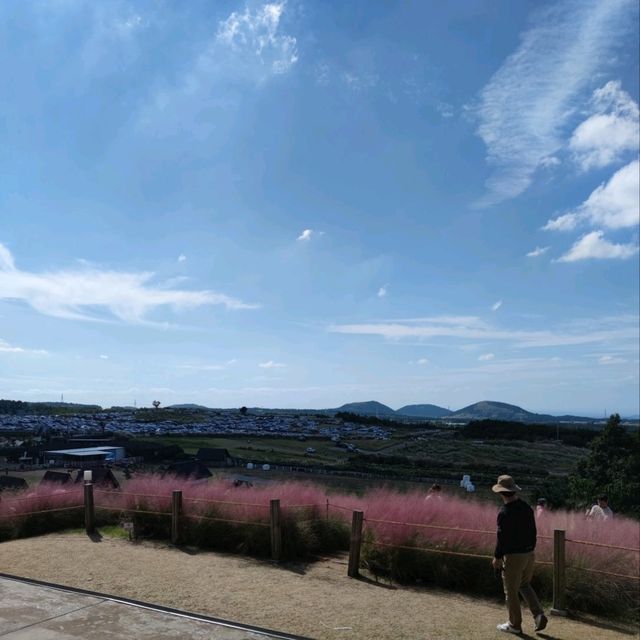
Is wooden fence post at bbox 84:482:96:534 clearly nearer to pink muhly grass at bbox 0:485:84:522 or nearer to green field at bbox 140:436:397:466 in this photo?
pink muhly grass at bbox 0:485:84:522

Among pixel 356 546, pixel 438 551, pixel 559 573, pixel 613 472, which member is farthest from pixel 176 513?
pixel 613 472

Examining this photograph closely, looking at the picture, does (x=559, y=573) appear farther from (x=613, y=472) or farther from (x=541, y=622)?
(x=613, y=472)

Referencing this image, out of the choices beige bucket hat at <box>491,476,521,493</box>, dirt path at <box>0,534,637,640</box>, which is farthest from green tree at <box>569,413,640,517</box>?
beige bucket hat at <box>491,476,521,493</box>

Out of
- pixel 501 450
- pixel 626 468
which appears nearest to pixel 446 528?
pixel 626 468

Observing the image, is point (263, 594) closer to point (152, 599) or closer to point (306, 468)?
point (152, 599)

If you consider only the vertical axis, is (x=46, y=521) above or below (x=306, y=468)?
above

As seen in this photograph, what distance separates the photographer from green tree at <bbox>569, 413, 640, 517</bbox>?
75.5ft

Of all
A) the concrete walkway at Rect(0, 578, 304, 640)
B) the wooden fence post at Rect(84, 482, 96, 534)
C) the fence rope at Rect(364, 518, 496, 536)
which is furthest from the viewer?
the wooden fence post at Rect(84, 482, 96, 534)

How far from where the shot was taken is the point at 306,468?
70.8m

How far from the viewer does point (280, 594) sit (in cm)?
746

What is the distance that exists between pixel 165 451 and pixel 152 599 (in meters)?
75.3

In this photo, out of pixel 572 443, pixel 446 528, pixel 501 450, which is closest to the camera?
pixel 446 528

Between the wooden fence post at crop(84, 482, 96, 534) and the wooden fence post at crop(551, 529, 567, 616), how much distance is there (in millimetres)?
8211

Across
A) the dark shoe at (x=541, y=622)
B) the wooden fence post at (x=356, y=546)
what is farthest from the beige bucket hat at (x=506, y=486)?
the wooden fence post at (x=356, y=546)
